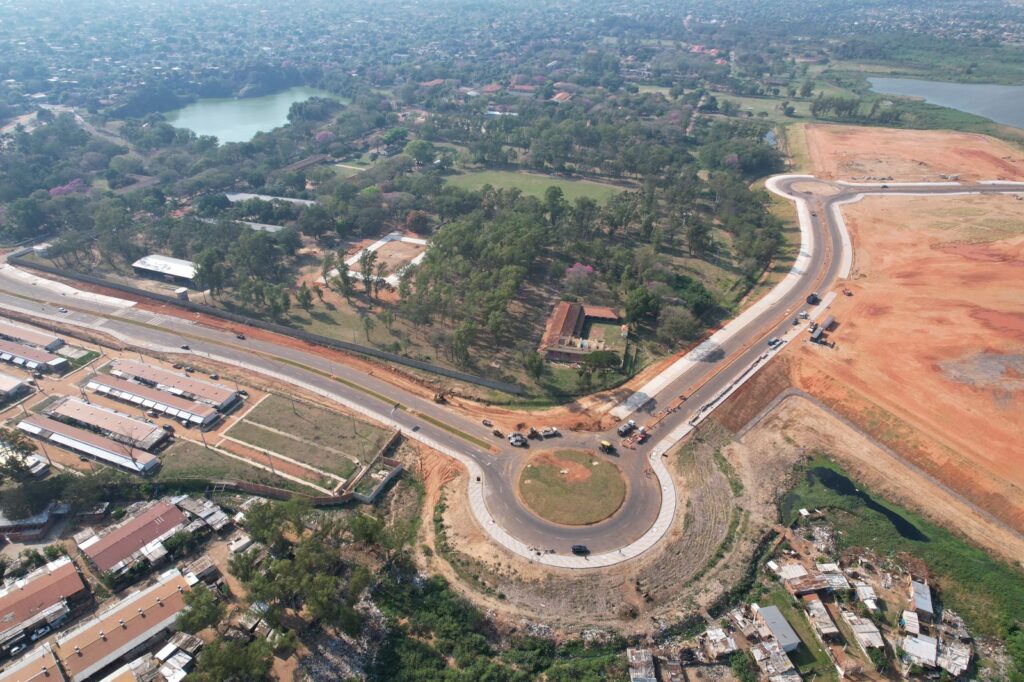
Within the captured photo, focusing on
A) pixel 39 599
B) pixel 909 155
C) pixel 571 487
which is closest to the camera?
pixel 39 599

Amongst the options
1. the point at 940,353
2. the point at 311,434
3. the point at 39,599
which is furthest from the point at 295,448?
the point at 940,353

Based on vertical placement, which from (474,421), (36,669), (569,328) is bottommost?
(36,669)

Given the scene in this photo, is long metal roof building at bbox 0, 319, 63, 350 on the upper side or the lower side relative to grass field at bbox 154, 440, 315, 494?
lower

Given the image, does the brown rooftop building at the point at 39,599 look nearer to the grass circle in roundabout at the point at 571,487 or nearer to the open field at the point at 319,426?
the open field at the point at 319,426

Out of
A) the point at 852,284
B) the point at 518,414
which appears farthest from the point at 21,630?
the point at 852,284

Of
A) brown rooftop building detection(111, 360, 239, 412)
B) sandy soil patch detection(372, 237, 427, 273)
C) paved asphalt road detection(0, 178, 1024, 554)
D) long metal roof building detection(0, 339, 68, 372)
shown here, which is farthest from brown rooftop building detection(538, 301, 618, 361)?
long metal roof building detection(0, 339, 68, 372)

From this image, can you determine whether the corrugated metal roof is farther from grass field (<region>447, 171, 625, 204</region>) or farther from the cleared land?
grass field (<region>447, 171, 625, 204</region>)

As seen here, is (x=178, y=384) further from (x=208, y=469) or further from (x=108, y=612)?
(x=108, y=612)
